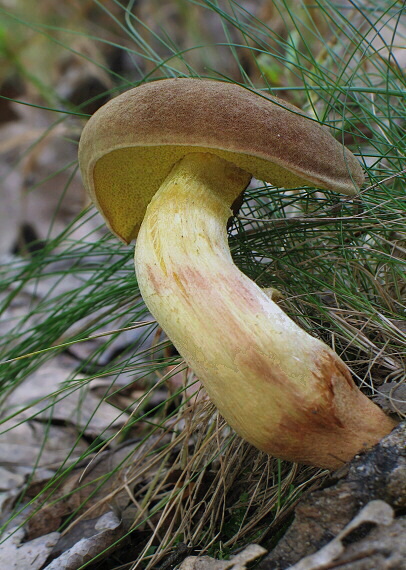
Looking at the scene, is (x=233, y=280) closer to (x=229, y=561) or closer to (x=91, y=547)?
(x=229, y=561)

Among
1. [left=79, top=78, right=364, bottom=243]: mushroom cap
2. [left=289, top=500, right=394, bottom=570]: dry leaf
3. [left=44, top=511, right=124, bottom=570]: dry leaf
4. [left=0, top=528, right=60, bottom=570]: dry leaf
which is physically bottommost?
[left=289, top=500, right=394, bottom=570]: dry leaf

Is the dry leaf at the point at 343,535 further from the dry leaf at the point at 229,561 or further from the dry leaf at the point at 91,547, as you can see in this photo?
the dry leaf at the point at 91,547

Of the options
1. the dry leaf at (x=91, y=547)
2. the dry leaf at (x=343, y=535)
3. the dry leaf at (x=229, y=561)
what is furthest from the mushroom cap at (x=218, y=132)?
the dry leaf at (x=91, y=547)

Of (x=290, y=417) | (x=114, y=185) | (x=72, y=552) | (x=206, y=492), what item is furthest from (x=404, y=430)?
(x=114, y=185)

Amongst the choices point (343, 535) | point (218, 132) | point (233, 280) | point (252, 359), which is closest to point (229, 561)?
point (343, 535)

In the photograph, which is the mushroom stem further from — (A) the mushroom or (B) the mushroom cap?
(B) the mushroom cap

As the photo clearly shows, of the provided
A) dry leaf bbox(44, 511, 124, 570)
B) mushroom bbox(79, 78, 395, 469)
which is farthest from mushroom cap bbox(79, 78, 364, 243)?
dry leaf bbox(44, 511, 124, 570)

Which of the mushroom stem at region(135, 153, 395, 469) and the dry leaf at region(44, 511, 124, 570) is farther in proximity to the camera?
the dry leaf at region(44, 511, 124, 570)

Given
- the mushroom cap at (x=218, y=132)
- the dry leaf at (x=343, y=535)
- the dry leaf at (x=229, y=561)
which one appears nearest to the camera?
the dry leaf at (x=343, y=535)
